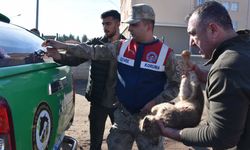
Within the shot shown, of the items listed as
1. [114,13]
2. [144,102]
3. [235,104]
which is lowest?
[144,102]

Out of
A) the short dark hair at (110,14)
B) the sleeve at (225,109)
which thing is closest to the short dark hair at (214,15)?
the sleeve at (225,109)

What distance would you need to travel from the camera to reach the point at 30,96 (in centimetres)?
266

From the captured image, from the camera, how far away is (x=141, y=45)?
398cm

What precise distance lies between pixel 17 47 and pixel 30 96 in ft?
2.91

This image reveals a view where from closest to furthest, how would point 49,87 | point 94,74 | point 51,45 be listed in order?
point 49,87, point 51,45, point 94,74

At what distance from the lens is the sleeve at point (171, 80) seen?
392 cm


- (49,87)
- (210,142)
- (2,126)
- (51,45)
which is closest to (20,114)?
(2,126)

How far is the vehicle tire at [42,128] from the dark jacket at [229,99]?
38.9 inches

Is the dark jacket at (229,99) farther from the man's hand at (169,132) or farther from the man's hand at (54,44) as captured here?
the man's hand at (54,44)

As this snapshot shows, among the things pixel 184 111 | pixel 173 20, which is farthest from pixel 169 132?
pixel 173 20

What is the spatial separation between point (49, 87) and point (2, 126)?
839 mm

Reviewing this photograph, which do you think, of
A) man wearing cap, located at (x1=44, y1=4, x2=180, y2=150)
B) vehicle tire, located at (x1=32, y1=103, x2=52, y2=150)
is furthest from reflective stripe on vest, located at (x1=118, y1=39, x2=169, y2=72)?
vehicle tire, located at (x1=32, y1=103, x2=52, y2=150)

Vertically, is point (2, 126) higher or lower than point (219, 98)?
lower

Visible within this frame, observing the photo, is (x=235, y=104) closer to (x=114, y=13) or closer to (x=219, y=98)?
(x=219, y=98)
